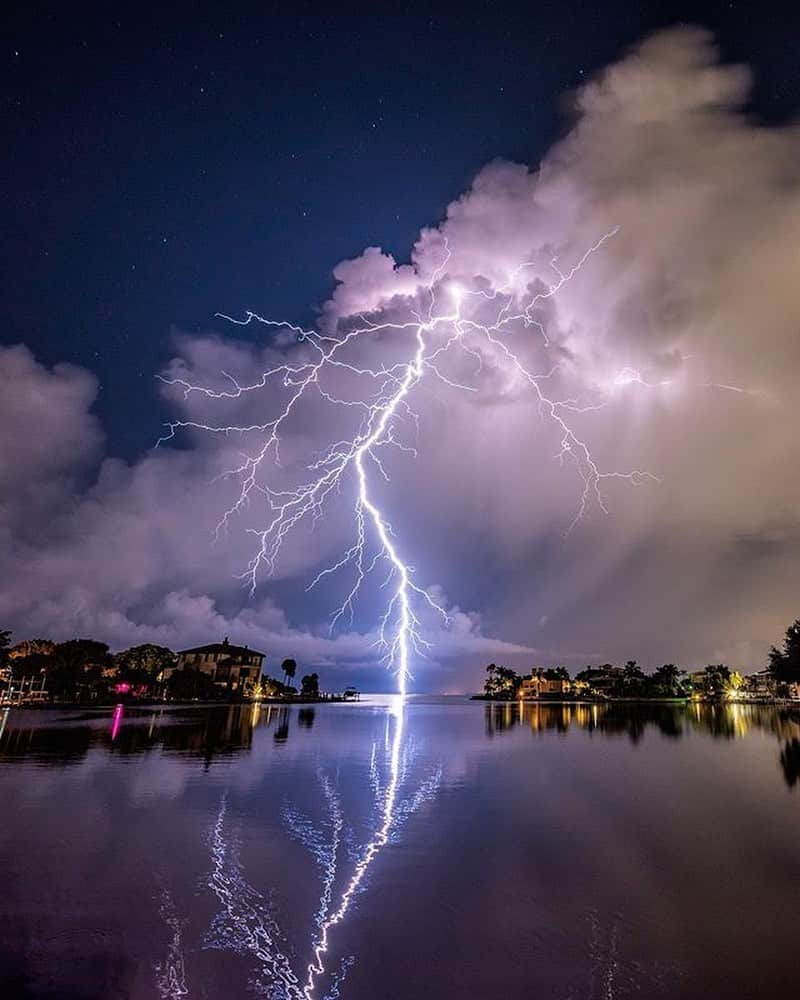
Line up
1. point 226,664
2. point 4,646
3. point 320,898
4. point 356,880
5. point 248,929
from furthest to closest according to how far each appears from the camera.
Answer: point 226,664 < point 4,646 < point 356,880 < point 320,898 < point 248,929

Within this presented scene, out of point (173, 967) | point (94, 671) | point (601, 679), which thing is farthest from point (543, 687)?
point (173, 967)

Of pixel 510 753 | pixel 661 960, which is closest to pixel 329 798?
pixel 661 960

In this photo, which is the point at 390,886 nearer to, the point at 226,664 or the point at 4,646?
the point at 4,646

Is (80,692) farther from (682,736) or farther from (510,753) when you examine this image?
(682,736)

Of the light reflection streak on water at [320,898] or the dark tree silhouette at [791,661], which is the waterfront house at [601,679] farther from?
the light reflection streak on water at [320,898]

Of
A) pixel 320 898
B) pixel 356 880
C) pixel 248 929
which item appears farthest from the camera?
pixel 356 880

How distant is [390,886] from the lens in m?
7.60

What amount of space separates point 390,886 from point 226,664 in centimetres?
10493

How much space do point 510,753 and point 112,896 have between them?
65.0 ft

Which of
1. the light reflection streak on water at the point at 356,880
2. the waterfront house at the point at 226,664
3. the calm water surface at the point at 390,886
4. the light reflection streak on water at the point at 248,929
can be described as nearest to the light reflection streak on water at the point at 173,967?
the calm water surface at the point at 390,886

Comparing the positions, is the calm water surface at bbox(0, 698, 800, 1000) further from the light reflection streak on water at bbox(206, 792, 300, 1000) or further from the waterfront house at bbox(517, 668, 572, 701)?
the waterfront house at bbox(517, 668, 572, 701)

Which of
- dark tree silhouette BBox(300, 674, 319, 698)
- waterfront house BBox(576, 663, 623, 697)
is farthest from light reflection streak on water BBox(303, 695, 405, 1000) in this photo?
waterfront house BBox(576, 663, 623, 697)

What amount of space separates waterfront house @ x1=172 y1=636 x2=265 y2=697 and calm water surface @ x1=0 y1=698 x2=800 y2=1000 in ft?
303

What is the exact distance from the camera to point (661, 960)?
225 inches
